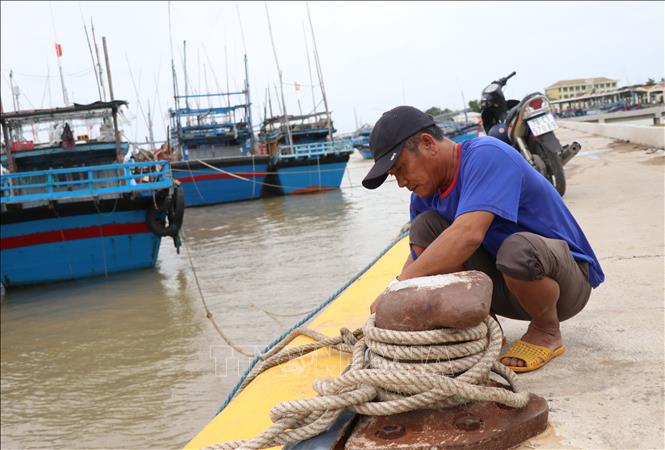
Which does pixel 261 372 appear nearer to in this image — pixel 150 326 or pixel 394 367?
pixel 394 367

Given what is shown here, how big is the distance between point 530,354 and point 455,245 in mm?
510

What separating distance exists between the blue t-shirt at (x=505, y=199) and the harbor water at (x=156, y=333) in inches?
105

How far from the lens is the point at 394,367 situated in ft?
5.06

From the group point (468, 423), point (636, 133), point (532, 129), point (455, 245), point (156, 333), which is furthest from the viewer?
point (636, 133)

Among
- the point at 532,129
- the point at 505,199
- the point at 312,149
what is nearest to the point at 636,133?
the point at 532,129

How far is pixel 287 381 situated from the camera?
2164 mm

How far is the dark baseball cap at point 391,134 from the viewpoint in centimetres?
182

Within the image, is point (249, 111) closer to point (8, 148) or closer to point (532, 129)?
point (8, 148)

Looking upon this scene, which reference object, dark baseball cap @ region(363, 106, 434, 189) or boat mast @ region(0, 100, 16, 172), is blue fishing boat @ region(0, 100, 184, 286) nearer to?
boat mast @ region(0, 100, 16, 172)

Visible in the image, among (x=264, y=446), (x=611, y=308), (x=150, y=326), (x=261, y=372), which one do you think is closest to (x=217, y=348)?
(x=150, y=326)

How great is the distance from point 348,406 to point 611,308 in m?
1.56

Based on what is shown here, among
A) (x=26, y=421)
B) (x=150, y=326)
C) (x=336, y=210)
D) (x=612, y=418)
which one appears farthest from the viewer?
(x=336, y=210)

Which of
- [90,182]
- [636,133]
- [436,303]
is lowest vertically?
[436,303]

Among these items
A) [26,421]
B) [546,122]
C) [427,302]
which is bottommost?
[26,421]
